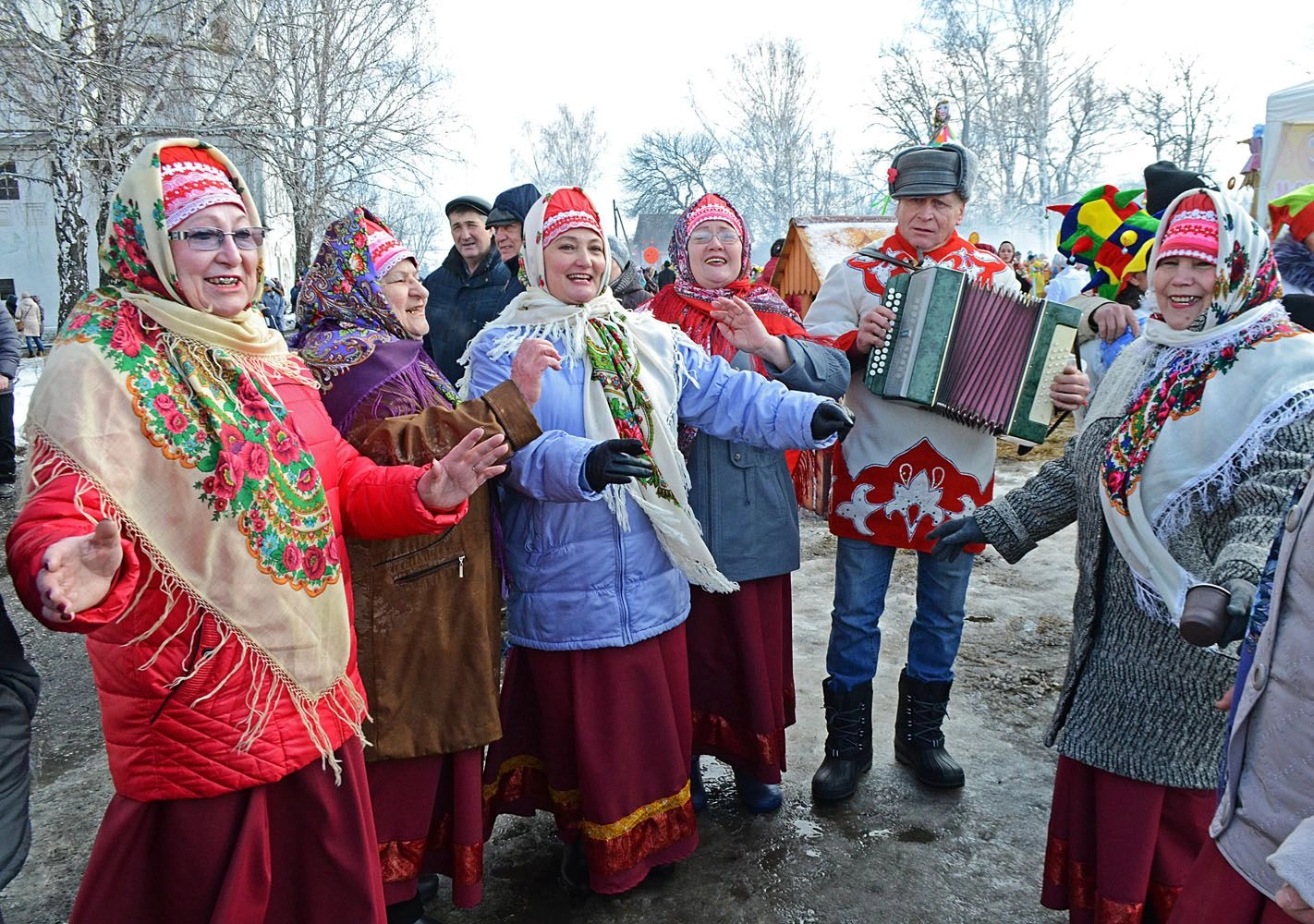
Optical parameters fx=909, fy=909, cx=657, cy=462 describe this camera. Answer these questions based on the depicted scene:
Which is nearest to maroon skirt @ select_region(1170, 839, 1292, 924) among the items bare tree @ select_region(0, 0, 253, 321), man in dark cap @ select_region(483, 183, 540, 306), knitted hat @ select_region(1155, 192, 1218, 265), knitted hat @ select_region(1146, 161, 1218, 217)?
knitted hat @ select_region(1155, 192, 1218, 265)

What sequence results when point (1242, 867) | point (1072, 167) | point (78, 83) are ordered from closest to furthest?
point (1242, 867) < point (78, 83) < point (1072, 167)

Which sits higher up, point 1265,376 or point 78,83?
point 78,83

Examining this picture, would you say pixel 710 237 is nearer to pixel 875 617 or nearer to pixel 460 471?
pixel 875 617

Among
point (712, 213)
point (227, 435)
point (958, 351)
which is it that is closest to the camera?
point (227, 435)

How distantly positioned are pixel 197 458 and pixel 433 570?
0.85 metres

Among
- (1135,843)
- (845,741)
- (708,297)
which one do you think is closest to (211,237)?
(708,297)

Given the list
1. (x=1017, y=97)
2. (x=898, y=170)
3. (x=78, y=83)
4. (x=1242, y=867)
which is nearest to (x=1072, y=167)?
(x=1017, y=97)

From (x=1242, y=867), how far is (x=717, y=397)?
71.9 inches

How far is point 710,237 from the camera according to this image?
335 cm

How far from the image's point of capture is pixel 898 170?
11.2 feet

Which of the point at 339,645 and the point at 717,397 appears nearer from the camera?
the point at 339,645

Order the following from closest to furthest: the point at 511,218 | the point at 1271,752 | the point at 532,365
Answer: the point at 1271,752
the point at 532,365
the point at 511,218

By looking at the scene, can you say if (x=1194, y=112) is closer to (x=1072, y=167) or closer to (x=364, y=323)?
(x=1072, y=167)

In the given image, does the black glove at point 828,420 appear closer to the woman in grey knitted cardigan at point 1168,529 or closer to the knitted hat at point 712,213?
the woman in grey knitted cardigan at point 1168,529
